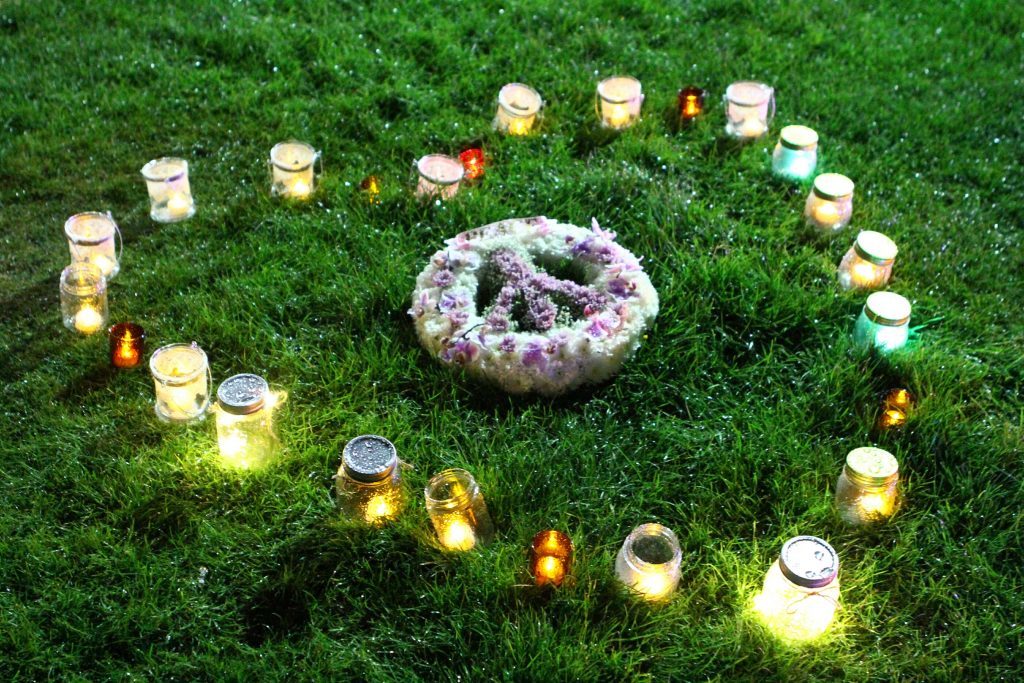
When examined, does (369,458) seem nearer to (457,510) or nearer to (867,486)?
(457,510)

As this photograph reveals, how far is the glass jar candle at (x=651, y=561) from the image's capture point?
9.58ft

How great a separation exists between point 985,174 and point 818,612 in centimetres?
257

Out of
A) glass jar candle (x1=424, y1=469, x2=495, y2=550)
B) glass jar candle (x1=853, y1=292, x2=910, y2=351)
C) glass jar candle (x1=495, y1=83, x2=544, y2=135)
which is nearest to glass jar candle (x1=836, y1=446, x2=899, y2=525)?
glass jar candle (x1=853, y1=292, x2=910, y2=351)

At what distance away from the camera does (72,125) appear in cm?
474

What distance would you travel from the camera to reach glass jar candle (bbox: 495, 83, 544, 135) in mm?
4676

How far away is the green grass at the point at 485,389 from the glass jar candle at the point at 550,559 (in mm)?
60

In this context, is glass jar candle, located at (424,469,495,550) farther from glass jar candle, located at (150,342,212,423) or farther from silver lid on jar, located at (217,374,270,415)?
glass jar candle, located at (150,342,212,423)

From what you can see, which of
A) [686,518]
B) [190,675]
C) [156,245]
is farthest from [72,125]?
[686,518]

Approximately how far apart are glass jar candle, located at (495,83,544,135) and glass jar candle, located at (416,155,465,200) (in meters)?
0.44

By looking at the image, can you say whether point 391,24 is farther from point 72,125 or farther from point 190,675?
point 190,675

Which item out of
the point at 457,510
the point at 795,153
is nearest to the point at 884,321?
the point at 795,153

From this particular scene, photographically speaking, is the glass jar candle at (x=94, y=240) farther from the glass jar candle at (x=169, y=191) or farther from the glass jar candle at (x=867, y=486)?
the glass jar candle at (x=867, y=486)

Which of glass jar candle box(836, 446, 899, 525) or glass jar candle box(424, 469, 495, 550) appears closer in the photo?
glass jar candle box(424, 469, 495, 550)

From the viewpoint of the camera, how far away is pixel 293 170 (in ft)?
14.2
